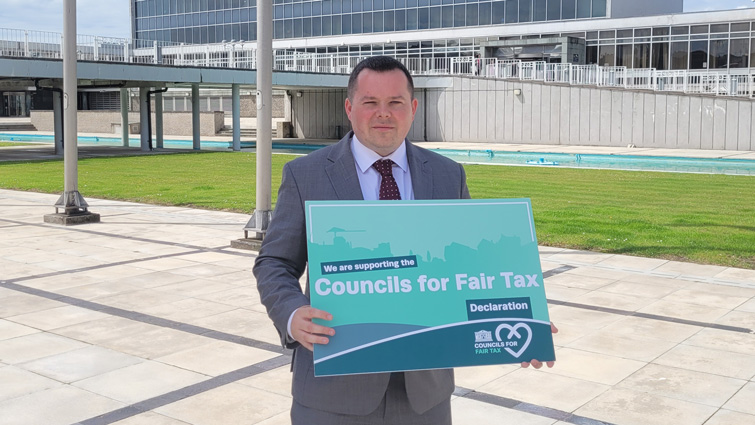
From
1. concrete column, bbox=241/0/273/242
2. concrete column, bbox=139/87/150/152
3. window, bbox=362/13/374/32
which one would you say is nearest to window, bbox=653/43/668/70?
window, bbox=362/13/374/32

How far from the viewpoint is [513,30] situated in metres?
47.1

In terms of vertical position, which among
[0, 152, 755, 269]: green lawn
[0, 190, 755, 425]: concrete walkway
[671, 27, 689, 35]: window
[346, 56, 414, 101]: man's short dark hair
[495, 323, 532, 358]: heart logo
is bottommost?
[0, 190, 755, 425]: concrete walkway

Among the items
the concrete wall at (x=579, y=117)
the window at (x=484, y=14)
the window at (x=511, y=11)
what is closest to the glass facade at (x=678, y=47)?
the window at (x=511, y=11)

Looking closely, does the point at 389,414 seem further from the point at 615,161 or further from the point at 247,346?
the point at 615,161

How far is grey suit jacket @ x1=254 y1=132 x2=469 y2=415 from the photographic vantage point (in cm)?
272

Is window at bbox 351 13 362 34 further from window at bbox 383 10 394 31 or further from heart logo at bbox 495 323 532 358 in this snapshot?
heart logo at bbox 495 323 532 358

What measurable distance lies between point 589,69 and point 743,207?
23.8 m

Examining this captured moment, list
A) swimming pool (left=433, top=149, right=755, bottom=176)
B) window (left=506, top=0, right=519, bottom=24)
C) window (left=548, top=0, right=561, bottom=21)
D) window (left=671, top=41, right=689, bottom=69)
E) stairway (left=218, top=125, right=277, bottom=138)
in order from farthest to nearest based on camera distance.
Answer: stairway (left=218, top=125, right=277, bottom=138) → window (left=506, top=0, right=519, bottom=24) → window (left=548, top=0, right=561, bottom=21) → window (left=671, top=41, right=689, bottom=69) → swimming pool (left=433, top=149, right=755, bottom=176)

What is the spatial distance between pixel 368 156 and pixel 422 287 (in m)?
0.53

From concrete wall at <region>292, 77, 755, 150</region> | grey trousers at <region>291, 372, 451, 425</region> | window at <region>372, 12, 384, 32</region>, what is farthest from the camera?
window at <region>372, 12, 384, 32</region>

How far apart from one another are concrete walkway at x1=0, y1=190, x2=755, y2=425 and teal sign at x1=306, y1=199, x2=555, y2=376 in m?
2.64

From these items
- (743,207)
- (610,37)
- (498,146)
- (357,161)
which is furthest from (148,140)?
(357,161)

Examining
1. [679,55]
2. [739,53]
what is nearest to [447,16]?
[679,55]

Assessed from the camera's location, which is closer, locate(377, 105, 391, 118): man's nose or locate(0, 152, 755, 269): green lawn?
locate(377, 105, 391, 118): man's nose
